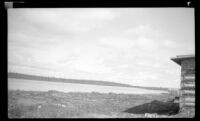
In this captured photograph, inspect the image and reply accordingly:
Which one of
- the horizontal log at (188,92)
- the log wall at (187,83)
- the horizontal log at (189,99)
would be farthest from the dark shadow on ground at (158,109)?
the horizontal log at (188,92)

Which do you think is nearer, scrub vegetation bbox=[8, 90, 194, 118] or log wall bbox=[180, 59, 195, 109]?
scrub vegetation bbox=[8, 90, 194, 118]

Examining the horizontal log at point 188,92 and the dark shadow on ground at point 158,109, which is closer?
the horizontal log at point 188,92

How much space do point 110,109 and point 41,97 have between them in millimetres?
4273

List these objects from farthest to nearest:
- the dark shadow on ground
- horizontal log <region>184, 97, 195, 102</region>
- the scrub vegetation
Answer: the dark shadow on ground < horizontal log <region>184, 97, 195, 102</region> < the scrub vegetation

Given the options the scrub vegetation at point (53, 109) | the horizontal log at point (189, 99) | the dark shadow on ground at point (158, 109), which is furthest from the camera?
the dark shadow on ground at point (158, 109)

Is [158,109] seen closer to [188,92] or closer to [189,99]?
[189,99]

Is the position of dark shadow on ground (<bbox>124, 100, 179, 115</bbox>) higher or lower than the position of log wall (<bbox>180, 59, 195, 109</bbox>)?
lower

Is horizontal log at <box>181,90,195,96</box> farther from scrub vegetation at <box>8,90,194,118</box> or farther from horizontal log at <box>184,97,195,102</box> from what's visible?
scrub vegetation at <box>8,90,194,118</box>

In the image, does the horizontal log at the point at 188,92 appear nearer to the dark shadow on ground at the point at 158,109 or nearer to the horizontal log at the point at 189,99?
the horizontal log at the point at 189,99

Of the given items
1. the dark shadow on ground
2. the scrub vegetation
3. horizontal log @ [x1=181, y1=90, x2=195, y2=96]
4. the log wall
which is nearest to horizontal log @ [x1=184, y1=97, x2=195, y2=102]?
the log wall

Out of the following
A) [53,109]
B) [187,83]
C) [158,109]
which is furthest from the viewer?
[158,109]

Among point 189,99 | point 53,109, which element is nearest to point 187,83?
point 189,99
